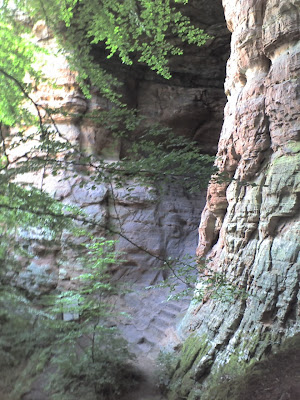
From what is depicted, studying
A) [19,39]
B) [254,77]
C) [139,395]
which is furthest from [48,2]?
[139,395]

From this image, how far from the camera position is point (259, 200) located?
6180mm

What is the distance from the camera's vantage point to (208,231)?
28.4 feet

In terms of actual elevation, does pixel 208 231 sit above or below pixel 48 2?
below

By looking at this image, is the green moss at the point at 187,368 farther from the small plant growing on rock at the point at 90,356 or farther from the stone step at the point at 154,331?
the stone step at the point at 154,331

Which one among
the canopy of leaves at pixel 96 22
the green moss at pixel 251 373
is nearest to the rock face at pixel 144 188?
the green moss at pixel 251 373

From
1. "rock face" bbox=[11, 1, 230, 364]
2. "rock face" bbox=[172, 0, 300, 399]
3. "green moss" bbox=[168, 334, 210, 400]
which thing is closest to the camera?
"rock face" bbox=[172, 0, 300, 399]

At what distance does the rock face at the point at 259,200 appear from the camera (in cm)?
523

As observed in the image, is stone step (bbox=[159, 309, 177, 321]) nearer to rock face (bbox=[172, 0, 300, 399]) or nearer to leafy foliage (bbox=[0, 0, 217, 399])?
rock face (bbox=[172, 0, 300, 399])

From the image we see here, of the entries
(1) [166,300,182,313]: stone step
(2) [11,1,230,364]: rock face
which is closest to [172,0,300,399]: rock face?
(1) [166,300,182,313]: stone step

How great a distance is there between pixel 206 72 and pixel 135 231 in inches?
290

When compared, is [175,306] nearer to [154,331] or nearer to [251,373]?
[154,331]

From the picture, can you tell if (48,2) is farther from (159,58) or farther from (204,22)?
(204,22)

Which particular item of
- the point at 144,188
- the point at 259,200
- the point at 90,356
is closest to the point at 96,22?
the point at 259,200

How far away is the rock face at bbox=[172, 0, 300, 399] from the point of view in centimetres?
523
